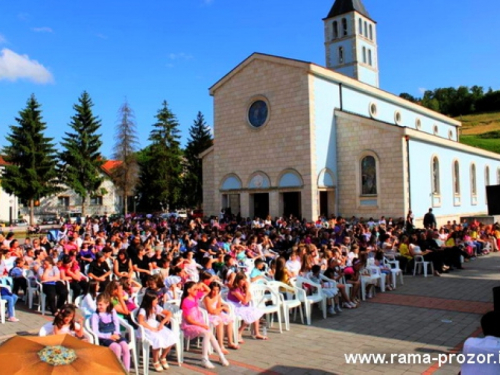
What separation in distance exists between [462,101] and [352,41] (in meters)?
75.2

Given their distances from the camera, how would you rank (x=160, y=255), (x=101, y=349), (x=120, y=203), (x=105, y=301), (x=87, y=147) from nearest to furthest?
(x=101, y=349) → (x=105, y=301) → (x=160, y=255) → (x=87, y=147) → (x=120, y=203)

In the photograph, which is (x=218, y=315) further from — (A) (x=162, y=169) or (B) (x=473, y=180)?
(A) (x=162, y=169)

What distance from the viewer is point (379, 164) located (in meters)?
24.2

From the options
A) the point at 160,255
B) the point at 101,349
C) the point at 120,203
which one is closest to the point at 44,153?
the point at 120,203

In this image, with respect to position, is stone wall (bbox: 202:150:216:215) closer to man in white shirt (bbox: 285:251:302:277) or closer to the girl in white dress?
man in white shirt (bbox: 285:251:302:277)

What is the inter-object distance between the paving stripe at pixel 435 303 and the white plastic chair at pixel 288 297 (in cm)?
226

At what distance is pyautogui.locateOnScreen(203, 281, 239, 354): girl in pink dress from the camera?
6.64m

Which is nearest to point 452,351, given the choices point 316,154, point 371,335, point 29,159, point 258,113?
point 371,335

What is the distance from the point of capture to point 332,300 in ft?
28.8

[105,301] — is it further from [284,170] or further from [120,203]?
[120,203]

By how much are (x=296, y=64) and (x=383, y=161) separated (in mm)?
7443

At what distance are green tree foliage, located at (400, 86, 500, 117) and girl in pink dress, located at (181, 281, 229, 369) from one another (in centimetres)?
9790

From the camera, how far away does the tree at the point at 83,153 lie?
44.6 m

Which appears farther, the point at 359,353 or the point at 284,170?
the point at 284,170
